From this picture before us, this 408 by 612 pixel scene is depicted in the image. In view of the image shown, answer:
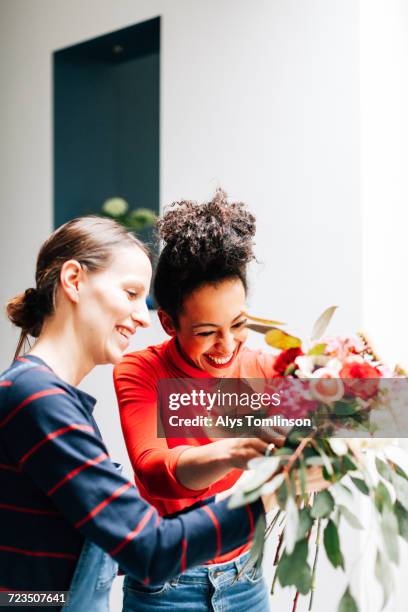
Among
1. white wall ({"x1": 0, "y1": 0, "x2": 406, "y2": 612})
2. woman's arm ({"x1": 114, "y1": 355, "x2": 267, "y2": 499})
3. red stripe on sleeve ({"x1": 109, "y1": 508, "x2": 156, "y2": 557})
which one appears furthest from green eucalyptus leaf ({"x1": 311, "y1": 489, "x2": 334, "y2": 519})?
white wall ({"x1": 0, "y1": 0, "x2": 406, "y2": 612})

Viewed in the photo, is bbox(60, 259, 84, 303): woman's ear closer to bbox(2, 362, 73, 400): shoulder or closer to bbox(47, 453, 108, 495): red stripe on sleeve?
bbox(2, 362, 73, 400): shoulder

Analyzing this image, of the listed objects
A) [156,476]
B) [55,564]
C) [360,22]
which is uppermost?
[360,22]

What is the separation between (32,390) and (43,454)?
91 mm

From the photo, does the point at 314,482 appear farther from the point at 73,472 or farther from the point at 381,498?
the point at 73,472

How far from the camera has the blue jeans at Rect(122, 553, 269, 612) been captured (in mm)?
1375

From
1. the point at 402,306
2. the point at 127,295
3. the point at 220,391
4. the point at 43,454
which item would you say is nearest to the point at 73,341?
the point at 127,295

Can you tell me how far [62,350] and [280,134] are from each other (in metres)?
1.56

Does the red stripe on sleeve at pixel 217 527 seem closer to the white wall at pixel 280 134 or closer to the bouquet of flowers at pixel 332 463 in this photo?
the bouquet of flowers at pixel 332 463

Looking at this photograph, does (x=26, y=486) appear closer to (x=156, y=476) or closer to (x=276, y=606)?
(x=156, y=476)

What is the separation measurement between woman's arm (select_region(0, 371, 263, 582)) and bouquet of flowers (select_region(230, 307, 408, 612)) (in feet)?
0.22

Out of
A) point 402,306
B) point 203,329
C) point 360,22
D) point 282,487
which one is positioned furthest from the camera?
point 402,306

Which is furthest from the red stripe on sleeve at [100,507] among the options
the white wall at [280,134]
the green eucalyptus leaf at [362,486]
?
the white wall at [280,134]

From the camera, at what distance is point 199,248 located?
1.38 m

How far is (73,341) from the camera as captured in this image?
1229 mm
